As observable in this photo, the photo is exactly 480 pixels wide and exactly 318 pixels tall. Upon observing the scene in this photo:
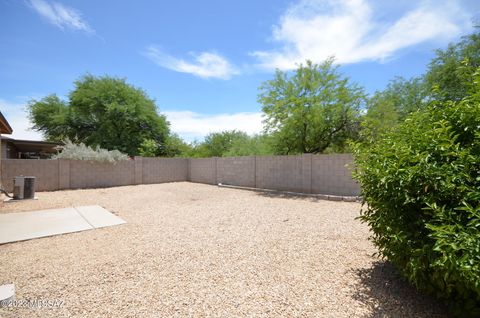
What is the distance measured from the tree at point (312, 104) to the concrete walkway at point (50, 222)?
7805mm

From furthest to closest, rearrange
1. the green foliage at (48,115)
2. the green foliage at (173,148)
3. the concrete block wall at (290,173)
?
the green foliage at (173,148), the green foliage at (48,115), the concrete block wall at (290,173)


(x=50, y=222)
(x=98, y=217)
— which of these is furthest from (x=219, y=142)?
(x=50, y=222)

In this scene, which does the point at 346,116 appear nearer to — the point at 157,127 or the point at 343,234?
the point at 343,234

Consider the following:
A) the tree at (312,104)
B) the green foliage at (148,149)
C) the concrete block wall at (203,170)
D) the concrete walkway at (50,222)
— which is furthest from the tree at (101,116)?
the concrete walkway at (50,222)

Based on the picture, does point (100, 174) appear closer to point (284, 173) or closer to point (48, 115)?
point (284, 173)

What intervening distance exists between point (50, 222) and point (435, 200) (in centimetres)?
700

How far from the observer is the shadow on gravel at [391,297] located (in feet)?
6.80

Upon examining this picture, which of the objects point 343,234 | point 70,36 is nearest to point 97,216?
point 343,234

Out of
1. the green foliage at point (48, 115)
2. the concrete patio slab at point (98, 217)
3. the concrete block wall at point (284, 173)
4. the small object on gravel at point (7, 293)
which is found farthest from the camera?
the green foliage at point (48, 115)

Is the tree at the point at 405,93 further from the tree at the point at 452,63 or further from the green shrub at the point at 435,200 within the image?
the green shrub at the point at 435,200

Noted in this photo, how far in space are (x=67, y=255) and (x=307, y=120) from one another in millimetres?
9078

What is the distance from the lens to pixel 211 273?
2.82 m

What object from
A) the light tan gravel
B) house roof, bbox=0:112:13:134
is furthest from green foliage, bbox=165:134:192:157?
the light tan gravel

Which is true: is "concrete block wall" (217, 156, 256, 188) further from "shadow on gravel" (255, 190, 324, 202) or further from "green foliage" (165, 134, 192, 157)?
"green foliage" (165, 134, 192, 157)
